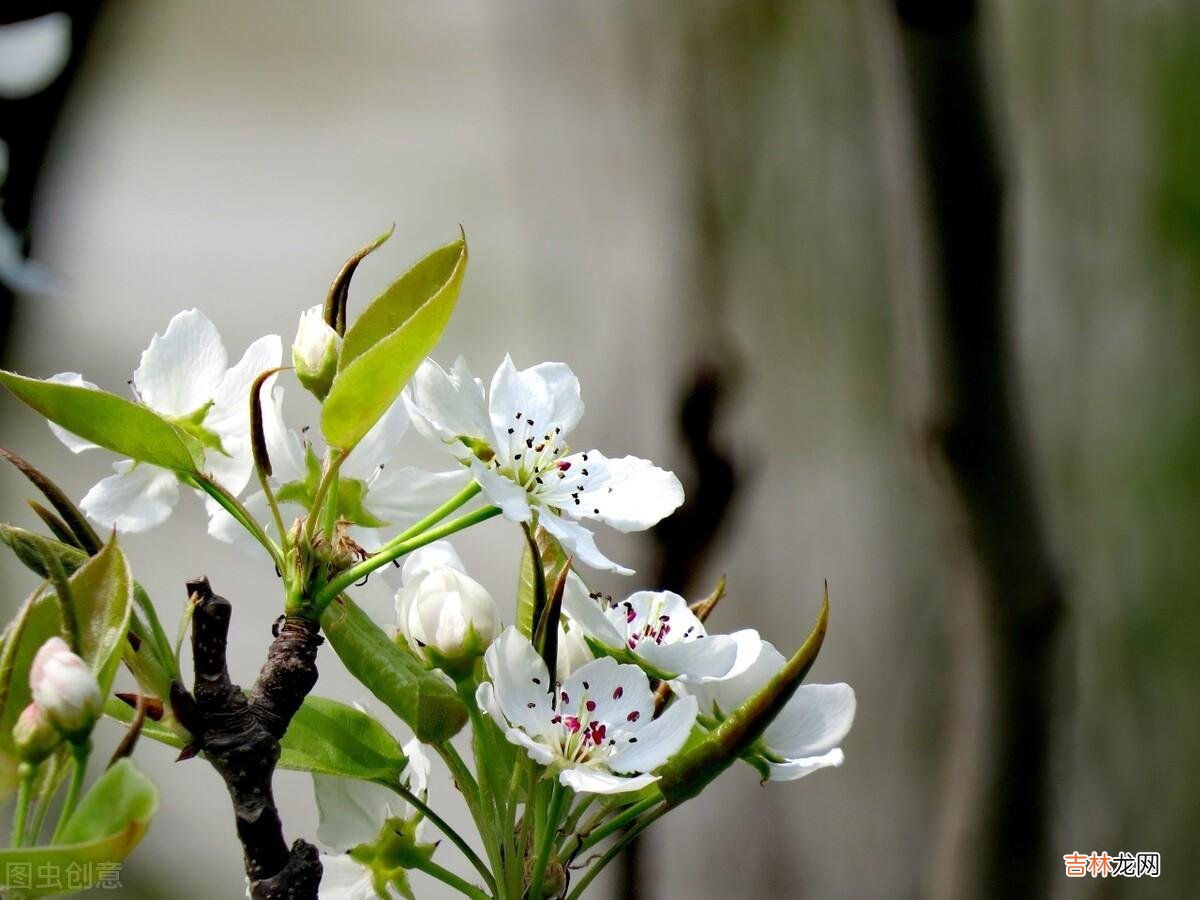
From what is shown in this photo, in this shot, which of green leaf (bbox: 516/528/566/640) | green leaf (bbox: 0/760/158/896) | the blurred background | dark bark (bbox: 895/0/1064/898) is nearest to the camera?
green leaf (bbox: 0/760/158/896)

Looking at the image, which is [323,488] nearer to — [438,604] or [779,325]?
[438,604]

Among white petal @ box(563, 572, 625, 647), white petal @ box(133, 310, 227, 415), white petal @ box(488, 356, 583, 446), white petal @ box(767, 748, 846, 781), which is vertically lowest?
white petal @ box(767, 748, 846, 781)

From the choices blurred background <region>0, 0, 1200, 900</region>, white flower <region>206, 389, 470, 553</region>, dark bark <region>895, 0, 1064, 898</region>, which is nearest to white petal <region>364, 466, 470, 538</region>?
white flower <region>206, 389, 470, 553</region>

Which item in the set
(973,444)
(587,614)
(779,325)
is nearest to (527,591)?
(587,614)

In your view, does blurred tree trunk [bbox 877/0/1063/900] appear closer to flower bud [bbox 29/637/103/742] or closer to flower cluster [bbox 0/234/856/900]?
flower cluster [bbox 0/234/856/900]

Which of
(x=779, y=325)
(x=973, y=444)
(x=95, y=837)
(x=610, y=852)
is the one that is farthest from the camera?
(x=779, y=325)

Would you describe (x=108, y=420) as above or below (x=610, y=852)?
above
